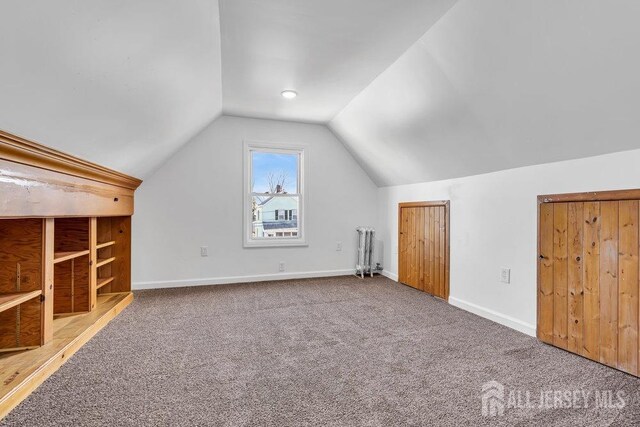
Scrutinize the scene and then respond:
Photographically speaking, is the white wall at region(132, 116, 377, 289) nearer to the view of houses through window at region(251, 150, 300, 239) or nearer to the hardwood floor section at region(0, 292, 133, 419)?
the view of houses through window at region(251, 150, 300, 239)

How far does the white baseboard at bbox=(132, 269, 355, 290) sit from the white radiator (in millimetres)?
230

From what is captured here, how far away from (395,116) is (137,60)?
235 centimetres

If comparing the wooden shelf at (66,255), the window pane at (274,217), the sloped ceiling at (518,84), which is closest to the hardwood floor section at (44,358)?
the wooden shelf at (66,255)

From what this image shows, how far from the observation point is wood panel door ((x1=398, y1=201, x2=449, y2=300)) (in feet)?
11.9

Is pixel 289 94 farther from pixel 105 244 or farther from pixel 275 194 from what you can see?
pixel 105 244

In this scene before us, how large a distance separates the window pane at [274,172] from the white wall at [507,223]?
207 cm

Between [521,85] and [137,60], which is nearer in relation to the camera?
[137,60]

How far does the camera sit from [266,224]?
465cm

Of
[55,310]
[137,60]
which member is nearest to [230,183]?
[55,310]

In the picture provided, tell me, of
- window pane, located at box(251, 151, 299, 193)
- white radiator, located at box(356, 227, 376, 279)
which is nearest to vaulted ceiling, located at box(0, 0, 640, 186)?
window pane, located at box(251, 151, 299, 193)

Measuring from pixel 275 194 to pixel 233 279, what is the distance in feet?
4.34

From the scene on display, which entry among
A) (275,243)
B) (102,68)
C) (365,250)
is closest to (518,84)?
(102,68)

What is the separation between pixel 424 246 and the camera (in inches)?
157

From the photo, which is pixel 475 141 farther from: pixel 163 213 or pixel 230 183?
pixel 163 213
